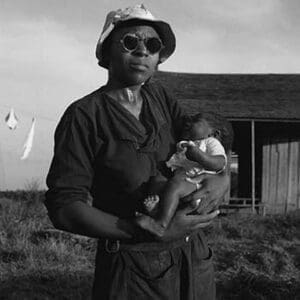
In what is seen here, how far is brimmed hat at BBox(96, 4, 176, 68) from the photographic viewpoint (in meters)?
2.16

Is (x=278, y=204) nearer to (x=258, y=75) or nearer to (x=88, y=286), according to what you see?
(x=258, y=75)

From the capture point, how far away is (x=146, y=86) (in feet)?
7.81

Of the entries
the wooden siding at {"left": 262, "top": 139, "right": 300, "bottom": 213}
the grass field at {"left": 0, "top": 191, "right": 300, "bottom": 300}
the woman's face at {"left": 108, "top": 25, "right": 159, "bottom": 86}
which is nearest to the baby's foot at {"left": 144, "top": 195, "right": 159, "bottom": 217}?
the woman's face at {"left": 108, "top": 25, "right": 159, "bottom": 86}

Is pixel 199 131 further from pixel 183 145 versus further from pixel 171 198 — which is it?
pixel 171 198

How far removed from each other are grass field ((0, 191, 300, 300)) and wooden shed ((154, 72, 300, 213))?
320cm

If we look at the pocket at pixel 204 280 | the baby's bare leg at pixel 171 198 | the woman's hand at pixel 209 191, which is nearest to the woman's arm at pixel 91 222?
the baby's bare leg at pixel 171 198

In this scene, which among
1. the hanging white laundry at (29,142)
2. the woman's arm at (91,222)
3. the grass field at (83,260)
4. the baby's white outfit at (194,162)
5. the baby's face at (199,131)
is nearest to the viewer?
the woman's arm at (91,222)

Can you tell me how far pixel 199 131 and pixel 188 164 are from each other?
196mm

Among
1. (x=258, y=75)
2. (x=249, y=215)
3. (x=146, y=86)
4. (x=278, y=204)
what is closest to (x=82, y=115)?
(x=146, y=86)

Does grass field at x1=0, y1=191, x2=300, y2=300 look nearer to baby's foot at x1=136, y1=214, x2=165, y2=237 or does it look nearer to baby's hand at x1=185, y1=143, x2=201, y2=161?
baby's hand at x1=185, y1=143, x2=201, y2=161

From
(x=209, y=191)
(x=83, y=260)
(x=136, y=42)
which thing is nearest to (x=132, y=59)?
(x=136, y=42)

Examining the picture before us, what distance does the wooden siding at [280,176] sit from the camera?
14688 millimetres

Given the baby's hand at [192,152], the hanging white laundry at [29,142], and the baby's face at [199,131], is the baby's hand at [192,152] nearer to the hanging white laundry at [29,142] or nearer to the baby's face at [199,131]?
the baby's face at [199,131]

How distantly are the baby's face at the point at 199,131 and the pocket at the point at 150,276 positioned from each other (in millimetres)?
521
